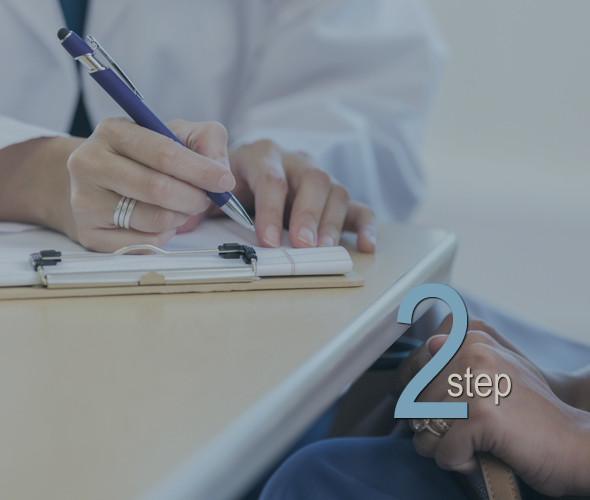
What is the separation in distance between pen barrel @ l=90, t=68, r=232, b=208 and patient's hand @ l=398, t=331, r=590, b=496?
183 mm

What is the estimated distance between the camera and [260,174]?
45 centimetres

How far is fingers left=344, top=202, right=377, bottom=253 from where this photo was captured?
0.41m

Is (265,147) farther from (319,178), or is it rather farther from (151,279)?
(151,279)

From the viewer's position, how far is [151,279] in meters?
0.31

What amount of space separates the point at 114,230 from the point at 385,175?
50 cm

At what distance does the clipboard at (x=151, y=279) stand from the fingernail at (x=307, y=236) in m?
0.06

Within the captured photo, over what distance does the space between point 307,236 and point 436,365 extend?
0.47ft

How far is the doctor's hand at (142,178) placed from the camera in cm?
34

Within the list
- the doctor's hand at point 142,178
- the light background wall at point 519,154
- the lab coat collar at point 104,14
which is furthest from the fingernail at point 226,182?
the light background wall at point 519,154

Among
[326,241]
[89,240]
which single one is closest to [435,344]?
[326,241]

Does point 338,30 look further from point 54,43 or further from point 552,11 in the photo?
point 552,11

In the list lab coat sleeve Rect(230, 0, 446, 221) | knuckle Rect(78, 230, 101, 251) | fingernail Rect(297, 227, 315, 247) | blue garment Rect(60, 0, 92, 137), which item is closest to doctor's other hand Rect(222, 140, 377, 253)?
fingernail Rect(297, 227, 315, 247)

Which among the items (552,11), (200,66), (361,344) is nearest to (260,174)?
(361,344)

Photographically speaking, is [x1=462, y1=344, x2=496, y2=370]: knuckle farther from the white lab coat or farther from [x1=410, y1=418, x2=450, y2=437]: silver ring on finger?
the white lab coat
